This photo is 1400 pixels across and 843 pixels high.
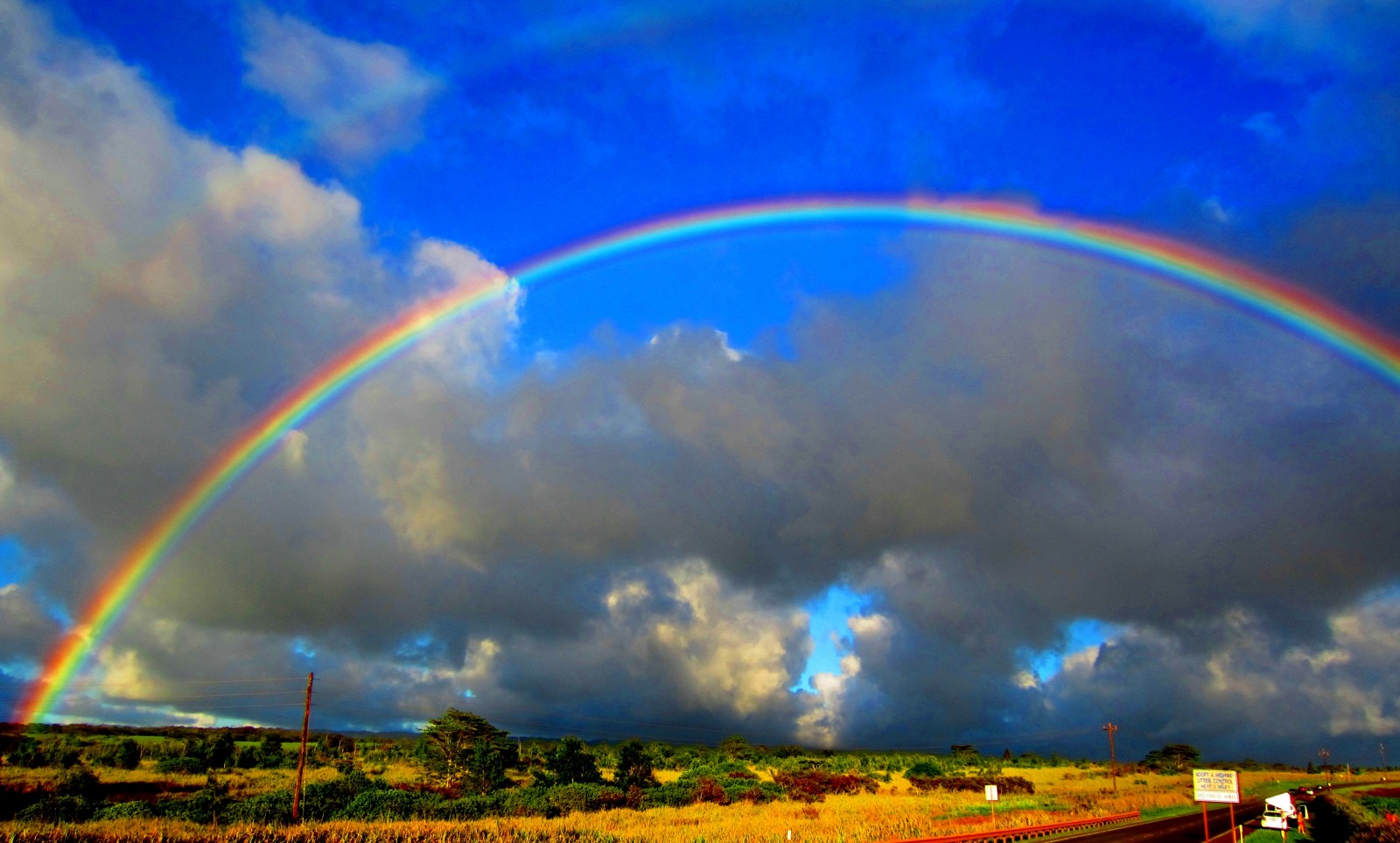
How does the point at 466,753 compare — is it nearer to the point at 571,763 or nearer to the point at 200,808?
the point at 571,763

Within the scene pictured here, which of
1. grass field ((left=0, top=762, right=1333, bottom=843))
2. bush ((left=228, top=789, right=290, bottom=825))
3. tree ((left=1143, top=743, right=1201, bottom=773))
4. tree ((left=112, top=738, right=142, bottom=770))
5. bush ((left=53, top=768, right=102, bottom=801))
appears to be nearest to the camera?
grass field ((left=0, top=762, right=1333, bottom=843))

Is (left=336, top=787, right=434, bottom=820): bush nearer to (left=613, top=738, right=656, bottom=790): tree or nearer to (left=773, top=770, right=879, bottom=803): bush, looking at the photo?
(left=613, top=738, right=656, bottom=790): tree

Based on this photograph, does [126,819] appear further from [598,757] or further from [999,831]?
[598,757]

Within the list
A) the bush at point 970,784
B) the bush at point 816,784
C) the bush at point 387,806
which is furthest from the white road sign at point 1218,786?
the bush at point 970,784

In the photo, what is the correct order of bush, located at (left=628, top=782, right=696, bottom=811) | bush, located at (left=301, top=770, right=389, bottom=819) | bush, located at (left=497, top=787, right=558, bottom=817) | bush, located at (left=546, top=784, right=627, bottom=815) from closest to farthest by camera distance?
bush, located at (left=301, top=770, right=389, bottom=819) → bush, located at (left=497, top=787, right=558, bottom=817) → bush, located at (left=546, top=784, right=627, bottom=815) → bush, located at (left=628, top=782, right=696, bottom=811)

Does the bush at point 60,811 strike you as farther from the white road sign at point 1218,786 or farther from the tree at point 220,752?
the white road sign at point 1218,786

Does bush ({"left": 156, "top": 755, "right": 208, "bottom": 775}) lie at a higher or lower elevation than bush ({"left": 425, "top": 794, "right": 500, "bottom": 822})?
lower

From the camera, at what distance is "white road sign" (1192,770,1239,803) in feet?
106

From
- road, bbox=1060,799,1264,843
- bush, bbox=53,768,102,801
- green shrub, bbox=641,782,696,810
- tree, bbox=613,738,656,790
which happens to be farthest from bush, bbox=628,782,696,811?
bush, bbox=53,768,102,801

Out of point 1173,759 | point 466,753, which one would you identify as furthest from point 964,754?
point 466,753

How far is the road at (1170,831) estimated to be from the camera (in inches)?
1766

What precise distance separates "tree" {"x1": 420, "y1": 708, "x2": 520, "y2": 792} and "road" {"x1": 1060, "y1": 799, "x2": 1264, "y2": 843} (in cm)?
4268

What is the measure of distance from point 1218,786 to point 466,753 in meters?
61.6

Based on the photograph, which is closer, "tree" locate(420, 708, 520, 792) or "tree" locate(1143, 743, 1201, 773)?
"tree" locate(420, 708, 520, 792)
